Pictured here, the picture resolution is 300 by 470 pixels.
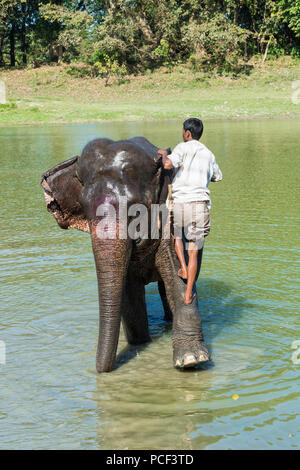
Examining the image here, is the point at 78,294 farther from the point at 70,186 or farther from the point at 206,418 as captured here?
the point at 206,418

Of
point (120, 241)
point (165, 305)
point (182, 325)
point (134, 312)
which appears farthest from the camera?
point (165, 305)

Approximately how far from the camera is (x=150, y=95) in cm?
3900

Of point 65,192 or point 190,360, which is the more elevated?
point 65,192

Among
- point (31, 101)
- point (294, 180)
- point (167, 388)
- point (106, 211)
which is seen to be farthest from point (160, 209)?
point (31, 101)

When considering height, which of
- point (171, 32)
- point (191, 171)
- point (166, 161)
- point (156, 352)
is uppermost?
point (166, 161)

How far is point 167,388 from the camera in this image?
555cm

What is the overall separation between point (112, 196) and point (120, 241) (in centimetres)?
36

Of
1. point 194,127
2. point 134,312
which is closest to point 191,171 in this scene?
point 194,127

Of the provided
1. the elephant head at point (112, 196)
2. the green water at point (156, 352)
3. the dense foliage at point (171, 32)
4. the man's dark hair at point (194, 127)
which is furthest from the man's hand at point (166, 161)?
the dense foliage at point (171, 32)

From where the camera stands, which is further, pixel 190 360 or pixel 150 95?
pixel 150 95

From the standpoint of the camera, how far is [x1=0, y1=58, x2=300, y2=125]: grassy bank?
33344 millimetres

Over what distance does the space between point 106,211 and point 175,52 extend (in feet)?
147

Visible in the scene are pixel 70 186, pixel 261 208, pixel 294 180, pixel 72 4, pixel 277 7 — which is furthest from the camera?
pixel 72 4

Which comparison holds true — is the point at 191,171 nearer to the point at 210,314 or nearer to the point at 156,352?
the point at 156,352
